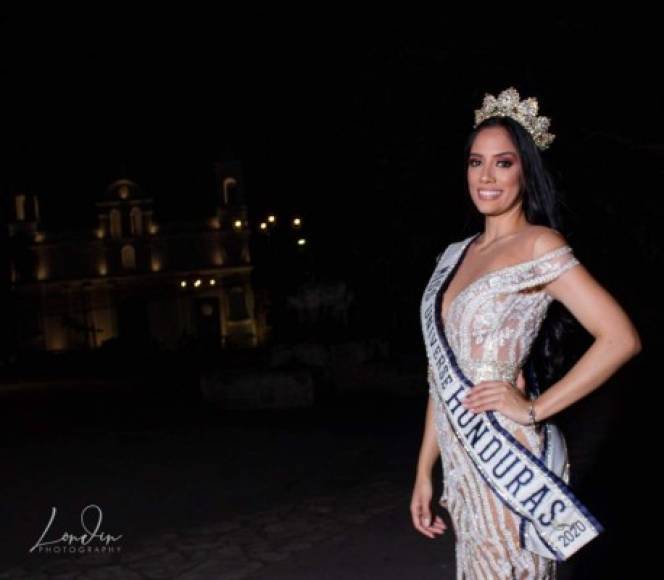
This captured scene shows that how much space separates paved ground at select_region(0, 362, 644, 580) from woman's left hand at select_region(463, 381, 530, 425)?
6.62ft

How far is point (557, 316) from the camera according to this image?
2.20 metres

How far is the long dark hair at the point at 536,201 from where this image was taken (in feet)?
6.88

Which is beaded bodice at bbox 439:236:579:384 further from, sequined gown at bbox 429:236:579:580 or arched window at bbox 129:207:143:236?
arched window at bbox 129:207:143:236

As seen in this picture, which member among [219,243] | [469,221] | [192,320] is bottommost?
[192,320]

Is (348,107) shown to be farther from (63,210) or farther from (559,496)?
(63,210)

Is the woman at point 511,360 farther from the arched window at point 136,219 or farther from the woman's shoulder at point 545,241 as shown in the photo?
the arched window at point 136,219

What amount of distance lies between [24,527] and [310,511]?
170cm

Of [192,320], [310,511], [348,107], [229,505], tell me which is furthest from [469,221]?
[192,320]

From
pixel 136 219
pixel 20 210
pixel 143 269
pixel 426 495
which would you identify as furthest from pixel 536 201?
pixel 20 210

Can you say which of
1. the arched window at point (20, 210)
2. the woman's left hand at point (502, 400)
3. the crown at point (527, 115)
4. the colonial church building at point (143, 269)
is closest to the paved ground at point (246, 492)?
the woman's left hand at point (502, 400)

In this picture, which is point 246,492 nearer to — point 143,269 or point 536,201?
point 536,201

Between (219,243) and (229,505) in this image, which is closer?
(229,505)

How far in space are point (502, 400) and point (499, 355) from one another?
0.12m

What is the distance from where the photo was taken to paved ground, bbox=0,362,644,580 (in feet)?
13.2
